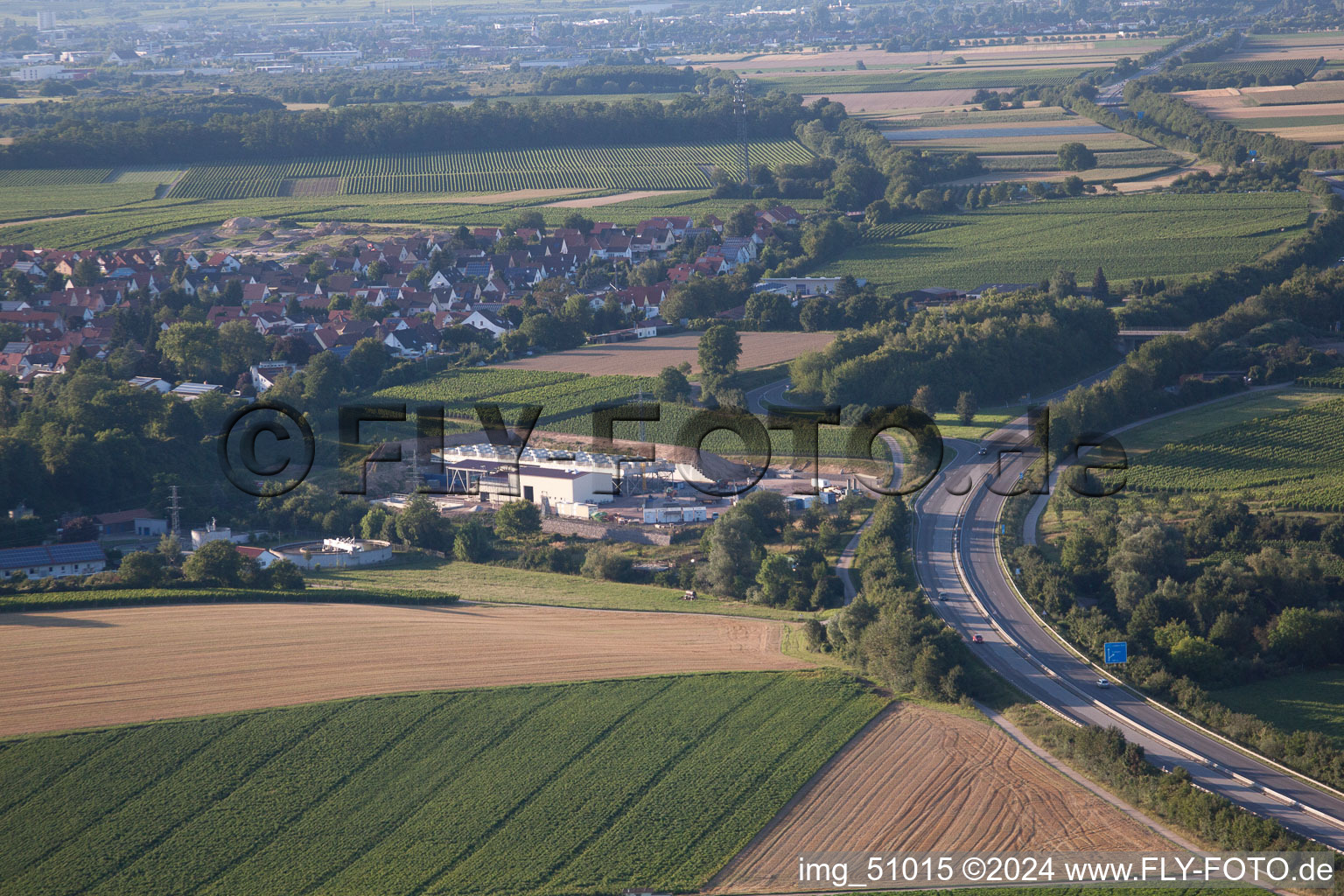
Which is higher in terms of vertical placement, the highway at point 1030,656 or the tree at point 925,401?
the tree at point 925,401

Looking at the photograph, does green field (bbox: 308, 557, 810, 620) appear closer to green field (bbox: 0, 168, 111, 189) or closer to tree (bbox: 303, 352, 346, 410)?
tree (bbox: 303, 352, 346, 410)

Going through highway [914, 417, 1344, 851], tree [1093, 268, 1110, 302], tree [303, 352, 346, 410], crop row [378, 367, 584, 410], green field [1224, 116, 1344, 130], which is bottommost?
highway [914, 417, 1344, 851]

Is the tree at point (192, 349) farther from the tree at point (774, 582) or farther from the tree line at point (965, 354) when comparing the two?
the tree at point (774, 582)

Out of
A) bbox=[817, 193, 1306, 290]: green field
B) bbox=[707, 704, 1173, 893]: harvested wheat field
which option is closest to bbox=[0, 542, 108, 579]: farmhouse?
bbox=[707, 704, 1173, 893]: harvested wheat field

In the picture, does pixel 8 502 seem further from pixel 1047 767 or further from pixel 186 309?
pixel 1047 767

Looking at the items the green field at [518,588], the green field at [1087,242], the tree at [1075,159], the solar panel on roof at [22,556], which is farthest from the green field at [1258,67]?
the solar panel on roof at [22,556]

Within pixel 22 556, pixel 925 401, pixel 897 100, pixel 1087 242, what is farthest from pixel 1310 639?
pixel 897 100
